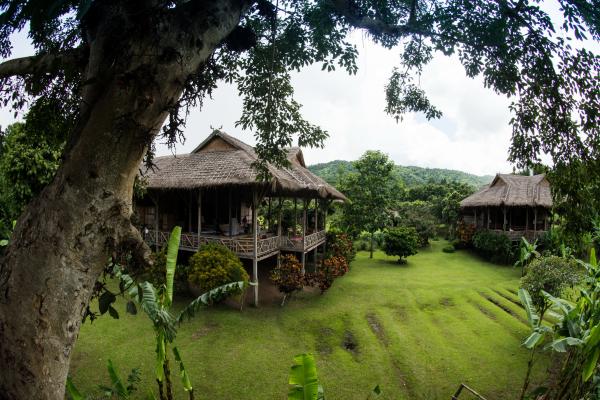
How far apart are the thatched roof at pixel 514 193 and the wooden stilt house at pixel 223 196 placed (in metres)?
10.4

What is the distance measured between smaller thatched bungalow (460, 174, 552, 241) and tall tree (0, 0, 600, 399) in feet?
60.4

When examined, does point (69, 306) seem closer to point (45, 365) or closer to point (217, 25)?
point (45, 365)

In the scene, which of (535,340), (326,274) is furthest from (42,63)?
(326,274)

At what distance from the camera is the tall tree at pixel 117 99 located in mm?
1990

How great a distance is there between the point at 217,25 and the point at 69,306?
231 cm

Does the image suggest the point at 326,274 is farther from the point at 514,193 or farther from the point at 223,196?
the point at 514,193

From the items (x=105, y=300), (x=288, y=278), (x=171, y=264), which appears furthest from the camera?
(x=288, y=278)

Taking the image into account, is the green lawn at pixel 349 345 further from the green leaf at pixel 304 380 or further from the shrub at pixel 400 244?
Answer: the shrub at pixel 400 244

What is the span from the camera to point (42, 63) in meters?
2.51

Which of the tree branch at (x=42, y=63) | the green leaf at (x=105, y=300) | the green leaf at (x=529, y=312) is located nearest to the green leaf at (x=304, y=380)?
the green leaf at (x=105, y=300)

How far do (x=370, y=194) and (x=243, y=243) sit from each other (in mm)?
10906

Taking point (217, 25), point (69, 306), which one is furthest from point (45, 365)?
point (217, 25)

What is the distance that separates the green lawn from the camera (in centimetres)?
683

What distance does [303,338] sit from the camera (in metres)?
8.98
